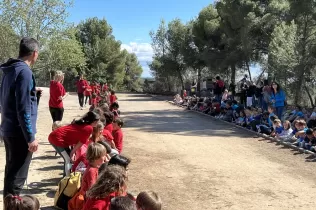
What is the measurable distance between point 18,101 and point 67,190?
151 centimetres

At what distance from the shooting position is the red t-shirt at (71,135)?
18.4ft

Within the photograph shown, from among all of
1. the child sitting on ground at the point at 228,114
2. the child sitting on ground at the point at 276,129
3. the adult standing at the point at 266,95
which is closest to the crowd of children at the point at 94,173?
the child sitting on ground at the point at 276,129

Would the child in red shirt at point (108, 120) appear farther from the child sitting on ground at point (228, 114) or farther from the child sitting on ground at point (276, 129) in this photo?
the child sitting on ground at point (228, 114)

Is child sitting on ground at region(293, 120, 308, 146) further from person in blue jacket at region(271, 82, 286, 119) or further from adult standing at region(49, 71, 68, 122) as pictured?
adult standing at region(49, 71, 68, 122)

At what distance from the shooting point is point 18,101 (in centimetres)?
387

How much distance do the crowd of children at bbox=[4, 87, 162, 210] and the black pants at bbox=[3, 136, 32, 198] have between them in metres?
0.66

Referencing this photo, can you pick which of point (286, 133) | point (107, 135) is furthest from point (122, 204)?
point (286, 133)

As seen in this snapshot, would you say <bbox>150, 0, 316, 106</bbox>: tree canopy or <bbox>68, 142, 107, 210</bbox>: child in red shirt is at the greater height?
<bbox>150, 0, 316, 106</bbox>: tree canopy

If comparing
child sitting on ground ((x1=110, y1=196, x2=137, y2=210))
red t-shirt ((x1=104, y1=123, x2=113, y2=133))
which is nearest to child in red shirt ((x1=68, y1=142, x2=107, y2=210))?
child sitting on ground ((x1=110, y1=196, x2=137, y2=210))

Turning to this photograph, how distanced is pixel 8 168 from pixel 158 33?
116ft

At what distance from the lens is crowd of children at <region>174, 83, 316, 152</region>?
10078mm

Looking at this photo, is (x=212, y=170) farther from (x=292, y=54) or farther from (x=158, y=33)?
(x=158, y=33)

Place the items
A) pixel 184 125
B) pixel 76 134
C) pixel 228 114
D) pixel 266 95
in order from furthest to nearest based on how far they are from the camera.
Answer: pixel 266 95, pixel 228 114, pixel 184 125, pixel 76 134

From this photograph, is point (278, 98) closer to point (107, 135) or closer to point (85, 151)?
point (107, 135)
